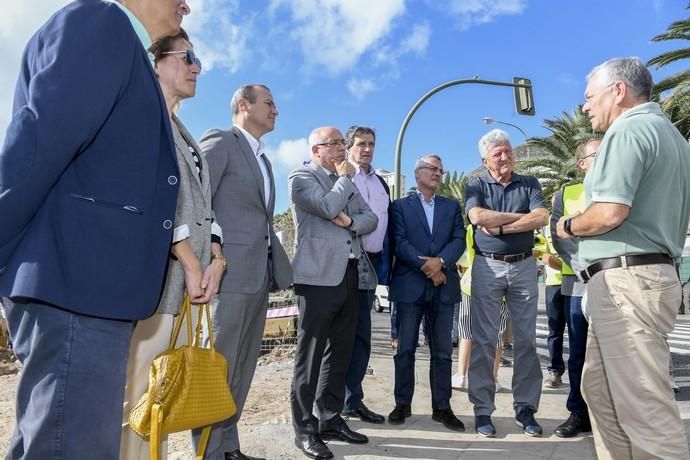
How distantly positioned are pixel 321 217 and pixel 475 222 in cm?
126

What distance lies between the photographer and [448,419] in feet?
14.0

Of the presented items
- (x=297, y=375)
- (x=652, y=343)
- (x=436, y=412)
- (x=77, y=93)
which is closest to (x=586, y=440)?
(x=436, y=412)

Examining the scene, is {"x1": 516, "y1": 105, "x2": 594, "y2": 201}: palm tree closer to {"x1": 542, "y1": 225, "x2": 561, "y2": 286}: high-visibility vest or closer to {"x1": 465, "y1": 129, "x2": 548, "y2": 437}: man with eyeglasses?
{"x1": 542, "y1": 225, "x2": 561, "y2": 286}: high-visibility vest

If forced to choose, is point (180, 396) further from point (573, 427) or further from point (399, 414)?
point (573, 427)

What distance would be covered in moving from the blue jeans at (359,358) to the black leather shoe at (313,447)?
0.91m

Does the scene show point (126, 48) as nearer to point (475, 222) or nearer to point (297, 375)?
point (297, 375)

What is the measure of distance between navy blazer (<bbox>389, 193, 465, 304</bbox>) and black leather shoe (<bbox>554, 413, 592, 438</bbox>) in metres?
1.21

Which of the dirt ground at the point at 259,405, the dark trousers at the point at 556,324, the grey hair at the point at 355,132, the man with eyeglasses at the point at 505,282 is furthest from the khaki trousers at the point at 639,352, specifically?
the dark trousers at the point at 556,324

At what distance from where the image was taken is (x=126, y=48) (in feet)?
5.15

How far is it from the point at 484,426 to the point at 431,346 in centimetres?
71

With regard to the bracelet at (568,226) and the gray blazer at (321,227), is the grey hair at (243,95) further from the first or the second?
the bracelet at (568,226)

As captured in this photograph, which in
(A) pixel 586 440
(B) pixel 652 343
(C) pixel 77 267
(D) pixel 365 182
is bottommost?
(A) pixel 586 440

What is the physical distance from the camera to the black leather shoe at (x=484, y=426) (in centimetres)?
409

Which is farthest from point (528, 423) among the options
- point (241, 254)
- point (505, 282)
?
point (241, 254)
